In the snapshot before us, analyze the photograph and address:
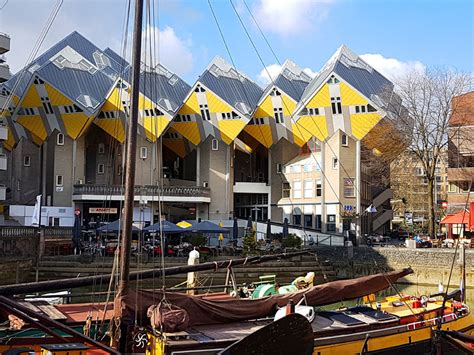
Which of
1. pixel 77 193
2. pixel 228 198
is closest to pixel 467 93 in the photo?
pixel 228 198

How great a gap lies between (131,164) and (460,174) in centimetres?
4103

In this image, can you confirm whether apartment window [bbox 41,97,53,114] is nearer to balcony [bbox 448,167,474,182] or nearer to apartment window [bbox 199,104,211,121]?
apartment window [bbox 199,104,211,121]

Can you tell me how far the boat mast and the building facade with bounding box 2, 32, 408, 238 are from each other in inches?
1555

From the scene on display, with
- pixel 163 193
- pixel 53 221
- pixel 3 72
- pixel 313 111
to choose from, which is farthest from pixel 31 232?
pixel 313 111

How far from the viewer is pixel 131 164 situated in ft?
44.9

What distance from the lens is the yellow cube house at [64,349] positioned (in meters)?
12.1

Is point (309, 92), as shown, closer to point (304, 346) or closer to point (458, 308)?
point (458, 308)

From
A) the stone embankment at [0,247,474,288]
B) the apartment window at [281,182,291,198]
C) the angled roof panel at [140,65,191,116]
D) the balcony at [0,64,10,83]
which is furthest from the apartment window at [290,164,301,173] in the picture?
the balcony at [0,64,10,83]

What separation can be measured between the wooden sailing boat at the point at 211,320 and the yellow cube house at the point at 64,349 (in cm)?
14

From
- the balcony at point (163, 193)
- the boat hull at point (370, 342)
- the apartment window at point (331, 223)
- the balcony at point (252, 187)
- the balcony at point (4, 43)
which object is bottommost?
the boat hull at point (370, 342)

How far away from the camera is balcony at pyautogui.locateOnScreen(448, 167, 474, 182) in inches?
1898

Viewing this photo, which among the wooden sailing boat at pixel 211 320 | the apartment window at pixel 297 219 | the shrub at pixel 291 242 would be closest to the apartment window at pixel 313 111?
the apartment window at pixel 297 219

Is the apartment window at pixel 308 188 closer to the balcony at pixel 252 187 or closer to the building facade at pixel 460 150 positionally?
the balcony at pixel 252 187

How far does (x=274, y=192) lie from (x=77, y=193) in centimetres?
1978
